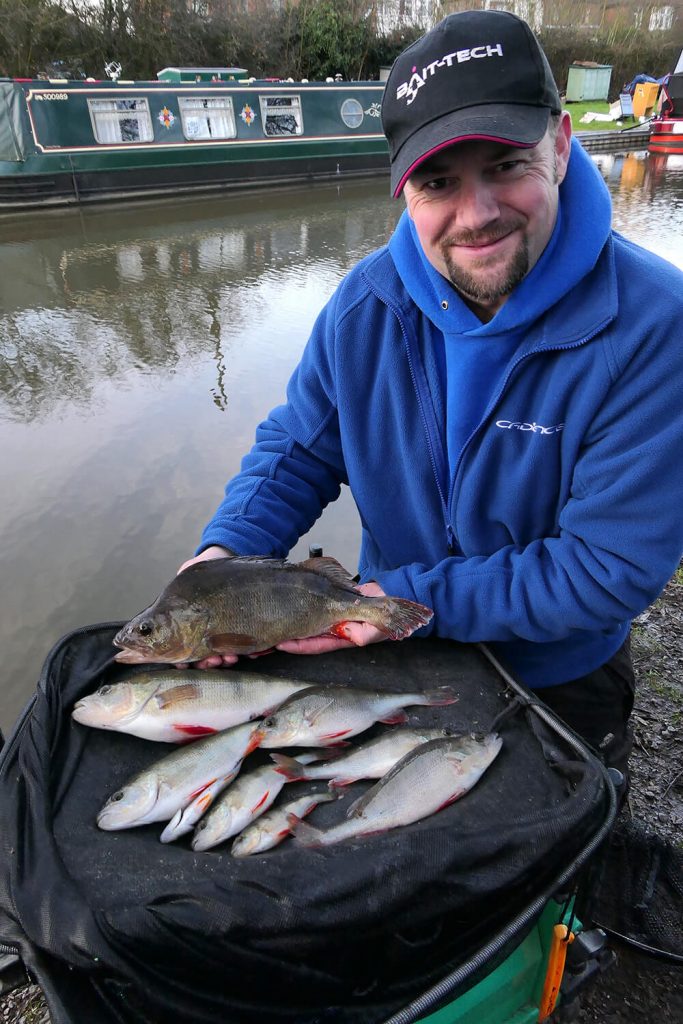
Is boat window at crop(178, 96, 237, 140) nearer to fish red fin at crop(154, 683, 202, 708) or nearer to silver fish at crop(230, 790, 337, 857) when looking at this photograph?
fish red fin at crop(154, 683, 202, 708)

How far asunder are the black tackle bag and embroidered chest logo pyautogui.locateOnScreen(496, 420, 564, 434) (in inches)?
31.0

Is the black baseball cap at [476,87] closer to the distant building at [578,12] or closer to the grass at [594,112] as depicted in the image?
the grass at [594,112]

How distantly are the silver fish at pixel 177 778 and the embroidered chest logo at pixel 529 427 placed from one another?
41.5 inches

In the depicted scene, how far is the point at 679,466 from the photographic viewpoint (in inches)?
70.0

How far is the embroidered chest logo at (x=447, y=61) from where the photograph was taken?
1717 mm

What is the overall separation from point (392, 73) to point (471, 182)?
1.30 ft

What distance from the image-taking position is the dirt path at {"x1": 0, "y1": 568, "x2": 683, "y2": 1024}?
2148 mm

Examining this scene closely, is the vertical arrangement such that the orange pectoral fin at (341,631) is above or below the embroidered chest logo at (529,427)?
below

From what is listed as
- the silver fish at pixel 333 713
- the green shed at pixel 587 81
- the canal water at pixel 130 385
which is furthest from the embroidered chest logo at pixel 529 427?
the green shed at pixel 587 81

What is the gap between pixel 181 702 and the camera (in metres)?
1.83

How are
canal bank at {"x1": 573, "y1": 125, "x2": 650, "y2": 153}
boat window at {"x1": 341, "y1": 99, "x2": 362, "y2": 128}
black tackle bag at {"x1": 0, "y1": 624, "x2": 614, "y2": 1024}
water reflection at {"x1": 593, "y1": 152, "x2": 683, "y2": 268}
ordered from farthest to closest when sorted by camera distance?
canal bank at {"x1": 573, "y1": 125, "x2": 650, "y2": 153}
boat window at {"x1": 341, "y1": 99, "x2": 362, "y2": 128}
water reflection at {"x1": 593, "y1": 152, "x2": 683, "y2": 268}
black tackle bag at {"x1": 0, "y1": 624, "x2": 614, "y2": 1024}

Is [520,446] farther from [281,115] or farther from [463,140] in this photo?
[281,115]

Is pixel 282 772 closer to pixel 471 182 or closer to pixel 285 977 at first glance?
pixel 285 977

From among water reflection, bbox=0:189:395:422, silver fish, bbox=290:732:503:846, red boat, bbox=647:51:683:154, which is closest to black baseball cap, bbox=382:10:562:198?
silver fish, bbox=290:732:503:846
